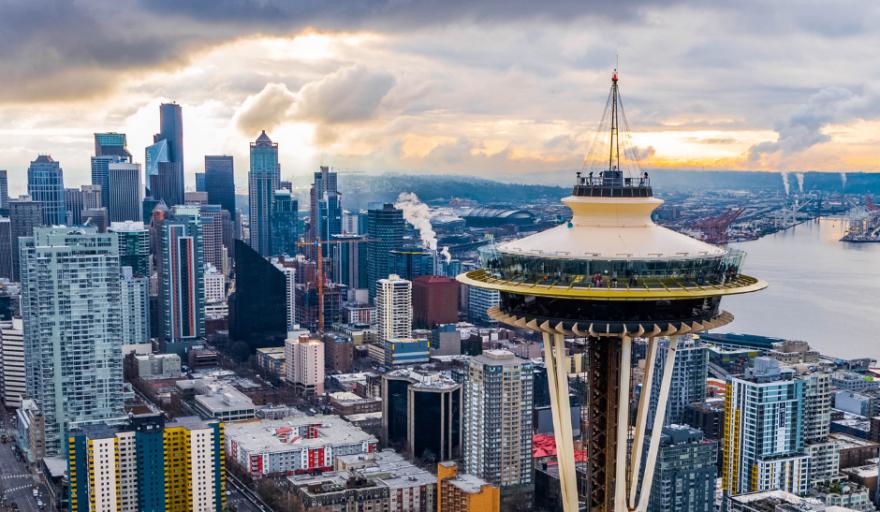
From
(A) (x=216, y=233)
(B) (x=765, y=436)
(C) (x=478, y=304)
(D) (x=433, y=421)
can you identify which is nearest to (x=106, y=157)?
(A) (x=216, y=233)

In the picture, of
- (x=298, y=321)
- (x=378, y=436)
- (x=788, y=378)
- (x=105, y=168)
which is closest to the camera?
(x=788, y=378)

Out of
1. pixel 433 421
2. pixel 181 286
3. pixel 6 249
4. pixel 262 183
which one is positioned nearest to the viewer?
pixel 433 421

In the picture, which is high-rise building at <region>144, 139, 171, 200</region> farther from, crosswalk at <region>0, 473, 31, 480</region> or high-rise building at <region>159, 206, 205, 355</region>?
crosswalk at <region>0, 473, 31, 480</region>

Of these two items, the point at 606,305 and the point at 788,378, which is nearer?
the point at 606,305

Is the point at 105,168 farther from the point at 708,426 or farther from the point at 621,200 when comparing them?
the point at 621,200

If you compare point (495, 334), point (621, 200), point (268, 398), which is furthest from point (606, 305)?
point (495, 334)

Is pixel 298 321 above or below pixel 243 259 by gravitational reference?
below

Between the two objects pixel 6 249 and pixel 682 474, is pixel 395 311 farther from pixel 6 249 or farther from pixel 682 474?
pixel 6 249
